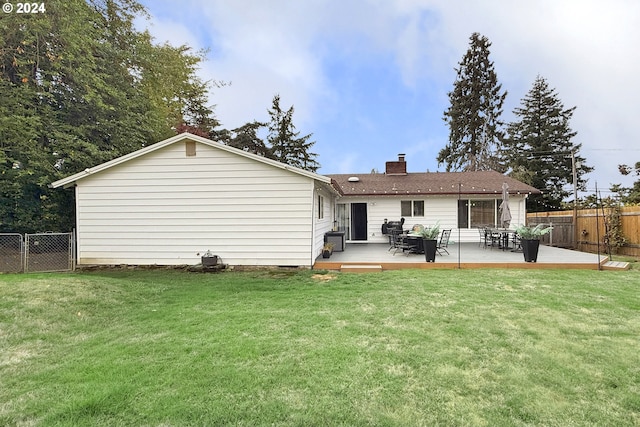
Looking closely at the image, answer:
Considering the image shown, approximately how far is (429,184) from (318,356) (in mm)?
12717

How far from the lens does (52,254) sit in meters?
8.78

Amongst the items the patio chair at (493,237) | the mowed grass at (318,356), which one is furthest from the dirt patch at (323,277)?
the patio chair at (493,237)

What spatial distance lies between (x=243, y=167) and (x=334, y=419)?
713 centimetres

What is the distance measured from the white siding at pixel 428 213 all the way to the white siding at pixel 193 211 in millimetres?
6289

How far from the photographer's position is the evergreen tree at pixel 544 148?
1019 inches

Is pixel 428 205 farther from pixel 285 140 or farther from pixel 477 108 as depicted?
pixel 477 108

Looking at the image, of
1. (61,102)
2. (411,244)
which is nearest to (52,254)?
(61,102)

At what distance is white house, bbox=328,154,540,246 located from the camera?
13547 mm

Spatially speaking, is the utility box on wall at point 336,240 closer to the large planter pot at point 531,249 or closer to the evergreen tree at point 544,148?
the large planter pot at point 531,249

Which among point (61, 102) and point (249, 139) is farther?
point (249, 139)

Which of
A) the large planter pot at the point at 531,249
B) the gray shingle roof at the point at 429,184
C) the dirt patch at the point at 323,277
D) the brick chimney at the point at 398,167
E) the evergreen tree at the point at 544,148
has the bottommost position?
the dirt patch at the point at 323,277

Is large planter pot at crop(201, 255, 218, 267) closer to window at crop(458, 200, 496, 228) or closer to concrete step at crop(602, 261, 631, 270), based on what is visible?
concrete step at crop(602, 261, 631, 270)

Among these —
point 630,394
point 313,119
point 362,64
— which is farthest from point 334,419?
point 313,119

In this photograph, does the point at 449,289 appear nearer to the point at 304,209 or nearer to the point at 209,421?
the point at 304,209
